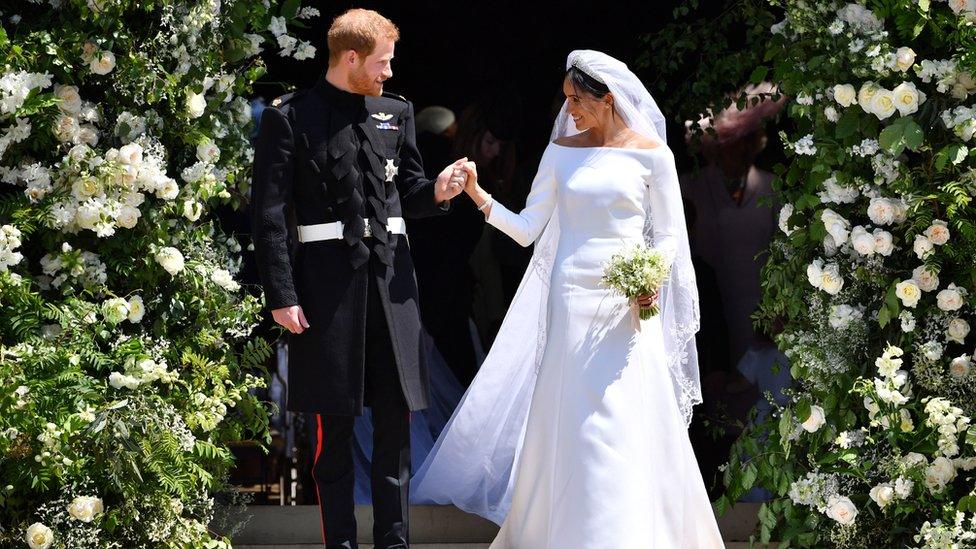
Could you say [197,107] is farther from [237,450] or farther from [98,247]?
[237,450]

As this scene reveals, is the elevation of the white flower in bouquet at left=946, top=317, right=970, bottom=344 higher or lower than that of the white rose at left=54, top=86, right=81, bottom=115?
lower

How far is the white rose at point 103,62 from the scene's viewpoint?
4.86 metres

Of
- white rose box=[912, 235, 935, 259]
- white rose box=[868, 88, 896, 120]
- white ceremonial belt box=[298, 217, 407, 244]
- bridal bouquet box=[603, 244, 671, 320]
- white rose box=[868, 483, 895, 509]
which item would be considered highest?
white rose box=[868, 88, 896, 120]

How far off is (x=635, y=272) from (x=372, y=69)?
46.0 inches

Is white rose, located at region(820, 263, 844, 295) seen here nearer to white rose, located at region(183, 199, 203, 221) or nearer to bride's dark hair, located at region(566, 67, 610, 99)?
bride's dark hair, located at region(566, 67, 610, 99)

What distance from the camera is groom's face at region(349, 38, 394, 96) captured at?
4.77 meters

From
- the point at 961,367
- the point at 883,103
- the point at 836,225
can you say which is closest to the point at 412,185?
the point at 836,225

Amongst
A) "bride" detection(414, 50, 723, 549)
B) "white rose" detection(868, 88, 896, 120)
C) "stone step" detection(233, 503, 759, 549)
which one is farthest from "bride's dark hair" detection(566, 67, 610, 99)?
"stone step" detection(233, 503, 759, 549)

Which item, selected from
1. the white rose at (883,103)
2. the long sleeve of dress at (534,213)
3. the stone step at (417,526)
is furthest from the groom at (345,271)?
the white rose at (883,103)

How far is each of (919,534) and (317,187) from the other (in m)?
2.46

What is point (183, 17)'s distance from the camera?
5.05 metres

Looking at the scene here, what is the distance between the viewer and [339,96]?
15.9ft

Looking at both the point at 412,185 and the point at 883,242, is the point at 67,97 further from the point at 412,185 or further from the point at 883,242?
the point at 883,242

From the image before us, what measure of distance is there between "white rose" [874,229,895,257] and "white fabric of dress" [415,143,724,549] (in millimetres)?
723
